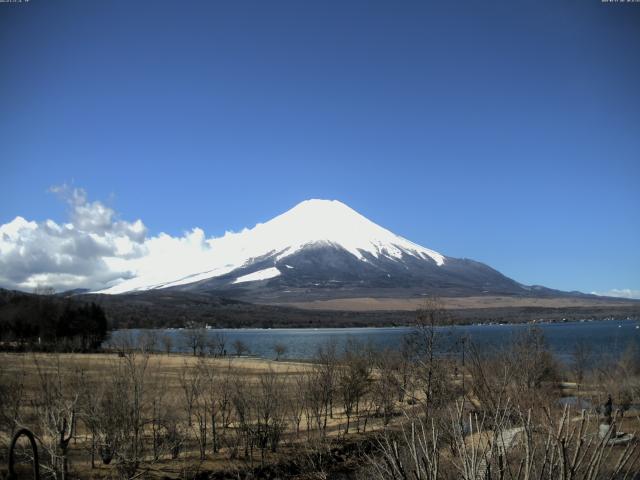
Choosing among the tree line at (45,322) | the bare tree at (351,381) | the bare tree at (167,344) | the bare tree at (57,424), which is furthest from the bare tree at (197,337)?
the bare tree at (57,424)

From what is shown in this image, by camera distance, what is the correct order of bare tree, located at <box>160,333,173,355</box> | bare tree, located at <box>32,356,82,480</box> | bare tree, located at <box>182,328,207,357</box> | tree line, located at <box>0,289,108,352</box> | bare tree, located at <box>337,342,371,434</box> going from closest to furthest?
bare tree, located at <box>32,356,82,480</box> < bare tree, located at <box>337,342,371,434</box> < tree line, located at <box>0,289,108,352</box> < bare tree, located at <box>182,328,207,357</box> < bare tree, located at <box>160,333,173,355</box>

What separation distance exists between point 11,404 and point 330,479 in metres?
12.8

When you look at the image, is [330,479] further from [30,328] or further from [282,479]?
[30,328]

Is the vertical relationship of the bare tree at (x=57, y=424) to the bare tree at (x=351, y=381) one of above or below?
above

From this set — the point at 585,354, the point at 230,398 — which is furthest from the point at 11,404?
the point at 585,354

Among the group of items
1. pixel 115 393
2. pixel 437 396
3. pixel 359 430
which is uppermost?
pixel 115 393

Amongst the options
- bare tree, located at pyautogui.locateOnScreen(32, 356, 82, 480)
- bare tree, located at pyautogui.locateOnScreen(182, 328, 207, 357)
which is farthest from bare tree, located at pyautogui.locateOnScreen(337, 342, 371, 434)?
bare tree, located at pyautogui.locateOnScreen(182, 328, 207, 357)

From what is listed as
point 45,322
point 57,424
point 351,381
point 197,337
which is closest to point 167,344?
point 197,337

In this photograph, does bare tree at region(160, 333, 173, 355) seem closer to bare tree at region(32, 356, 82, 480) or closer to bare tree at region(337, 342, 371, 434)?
bare tree at region(337, 342, 371, 434)

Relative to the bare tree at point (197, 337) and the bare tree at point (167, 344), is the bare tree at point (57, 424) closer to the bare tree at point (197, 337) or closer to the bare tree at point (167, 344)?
the bare tree at point (197, 337)

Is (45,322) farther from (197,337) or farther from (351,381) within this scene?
(351,381)

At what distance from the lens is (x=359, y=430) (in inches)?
1223

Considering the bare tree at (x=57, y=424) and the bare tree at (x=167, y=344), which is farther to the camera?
the bare tree at (x=167, y=344)

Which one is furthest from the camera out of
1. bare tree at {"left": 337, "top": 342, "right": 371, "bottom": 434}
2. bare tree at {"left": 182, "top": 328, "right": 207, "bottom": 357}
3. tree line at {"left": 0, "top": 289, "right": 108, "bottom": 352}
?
bare tree at {"left": 182, "top": 328, "right": 207, "bottom": 357}
